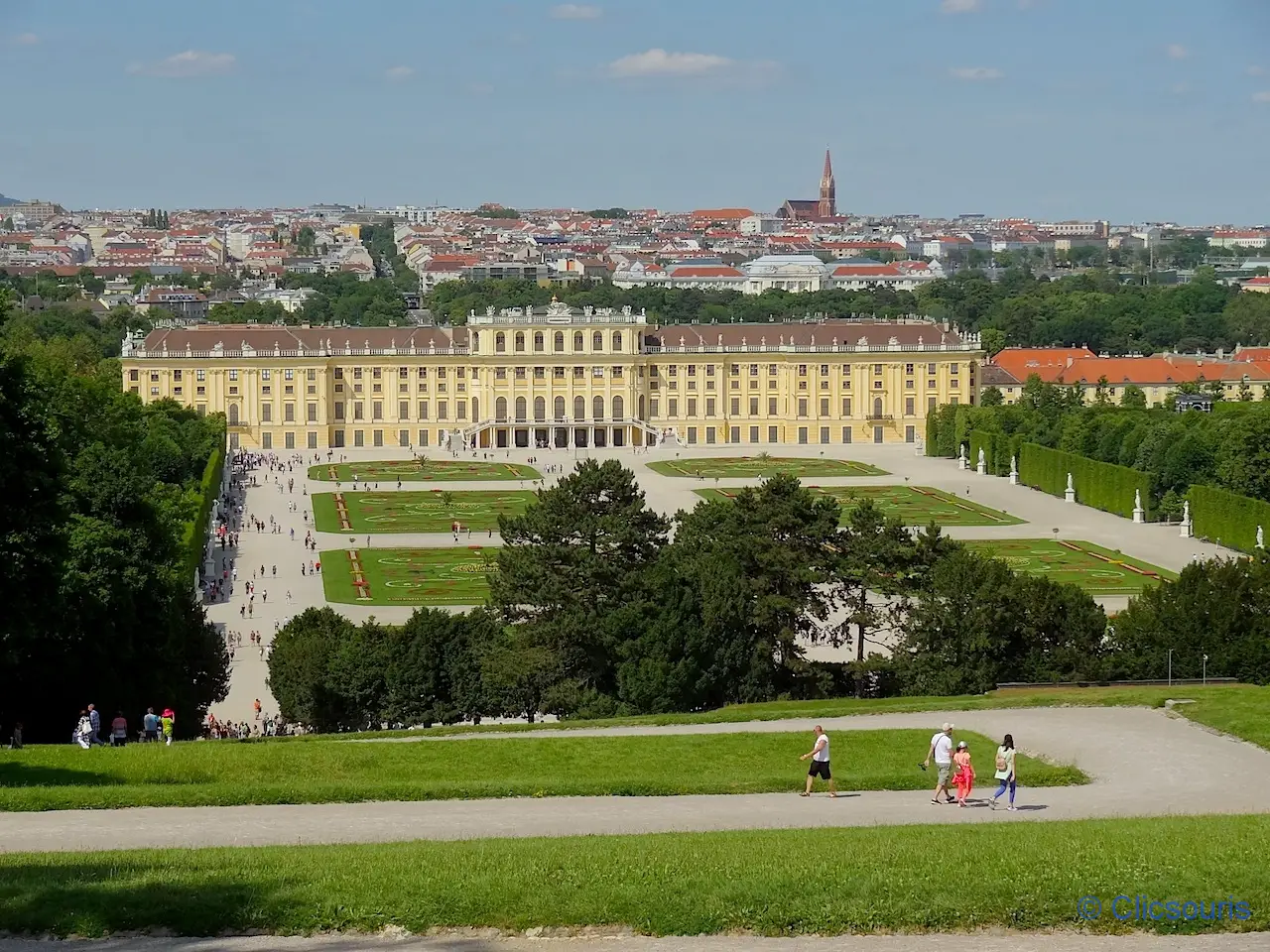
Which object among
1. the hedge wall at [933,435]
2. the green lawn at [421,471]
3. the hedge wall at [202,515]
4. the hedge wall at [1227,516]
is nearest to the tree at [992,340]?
the hedge wall at [933,435]

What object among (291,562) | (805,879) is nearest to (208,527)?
(291,562)

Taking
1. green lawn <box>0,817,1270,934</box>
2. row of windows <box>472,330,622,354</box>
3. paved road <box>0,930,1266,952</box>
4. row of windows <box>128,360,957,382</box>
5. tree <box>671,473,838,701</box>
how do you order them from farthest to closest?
row of windows <box>472,330,622,354</box> < row of windows <box>128,360,957,382</box> < tree <box>671,473,838,701</box> < green lawn <box>0,817,1270,934</box> < paved road <box>0,930,1266,952</box>

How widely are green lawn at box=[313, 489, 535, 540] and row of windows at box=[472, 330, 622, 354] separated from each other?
24.8m

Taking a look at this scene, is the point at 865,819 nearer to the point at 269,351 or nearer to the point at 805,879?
the point at 805,879

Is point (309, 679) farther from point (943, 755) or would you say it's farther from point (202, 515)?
point (202, 515)

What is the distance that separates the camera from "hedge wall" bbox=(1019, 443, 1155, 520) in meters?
61.8

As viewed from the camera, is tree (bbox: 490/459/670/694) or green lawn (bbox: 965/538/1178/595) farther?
green lawn (bbox: 965/538/1178/595)

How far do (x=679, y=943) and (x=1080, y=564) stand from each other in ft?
124

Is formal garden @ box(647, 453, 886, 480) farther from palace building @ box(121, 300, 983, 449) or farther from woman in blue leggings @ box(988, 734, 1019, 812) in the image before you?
woman in blue leggings @ box(988, 734, 1019, 812)

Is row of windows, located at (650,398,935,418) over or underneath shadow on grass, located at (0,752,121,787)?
underneath

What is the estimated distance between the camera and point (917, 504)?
6475cm

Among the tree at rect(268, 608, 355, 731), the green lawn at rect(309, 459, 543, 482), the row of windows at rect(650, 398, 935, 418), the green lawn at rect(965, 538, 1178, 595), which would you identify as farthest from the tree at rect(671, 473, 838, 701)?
the row of windows at rect(650, 398, 935, 418)

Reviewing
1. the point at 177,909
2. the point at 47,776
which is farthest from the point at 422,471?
the point at 177,909

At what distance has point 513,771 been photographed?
21.5 meters
